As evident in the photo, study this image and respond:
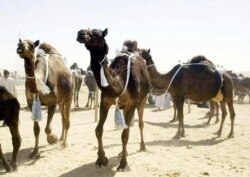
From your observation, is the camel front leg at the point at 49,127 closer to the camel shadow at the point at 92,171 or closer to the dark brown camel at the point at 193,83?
the camel shadow at the point at 92,171

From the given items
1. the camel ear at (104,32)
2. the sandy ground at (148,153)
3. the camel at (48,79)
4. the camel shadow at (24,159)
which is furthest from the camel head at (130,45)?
the camel shadow at (24,159)

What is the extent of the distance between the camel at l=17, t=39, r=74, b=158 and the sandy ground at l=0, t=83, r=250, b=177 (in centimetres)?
60

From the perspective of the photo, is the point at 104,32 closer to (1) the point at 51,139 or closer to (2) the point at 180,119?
(1) the point at 51,139

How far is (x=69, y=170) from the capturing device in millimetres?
6527

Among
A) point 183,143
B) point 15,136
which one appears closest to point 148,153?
point 183,143

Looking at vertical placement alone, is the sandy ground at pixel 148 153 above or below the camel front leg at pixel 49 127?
below

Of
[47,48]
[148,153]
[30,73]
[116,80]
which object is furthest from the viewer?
[47,48]

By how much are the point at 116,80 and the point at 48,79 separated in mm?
1982

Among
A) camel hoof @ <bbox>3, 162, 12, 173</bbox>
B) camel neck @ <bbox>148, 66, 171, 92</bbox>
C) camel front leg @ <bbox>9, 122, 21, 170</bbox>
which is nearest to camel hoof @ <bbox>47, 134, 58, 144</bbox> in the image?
camel front leg @ <bbox>9, 122, 21, 170</bbox>

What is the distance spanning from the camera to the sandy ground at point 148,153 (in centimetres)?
651

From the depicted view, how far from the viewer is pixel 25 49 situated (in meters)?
6.30

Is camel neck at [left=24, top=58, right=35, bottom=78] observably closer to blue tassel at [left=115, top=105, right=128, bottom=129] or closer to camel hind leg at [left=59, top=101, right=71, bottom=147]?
blue tassel at [left=115, top=105, right=128, bottom=129]

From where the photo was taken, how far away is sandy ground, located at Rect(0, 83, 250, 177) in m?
6.51

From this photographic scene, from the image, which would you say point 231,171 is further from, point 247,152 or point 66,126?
point 66,126
